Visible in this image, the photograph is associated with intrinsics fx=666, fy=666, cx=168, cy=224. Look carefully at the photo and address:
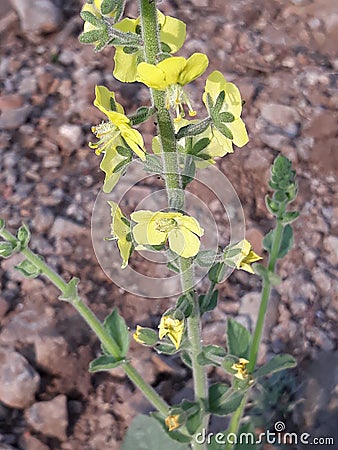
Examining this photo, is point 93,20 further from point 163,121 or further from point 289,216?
point 289,216

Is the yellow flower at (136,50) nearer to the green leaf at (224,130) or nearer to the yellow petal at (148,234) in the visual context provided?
the green leaf at (224,130)

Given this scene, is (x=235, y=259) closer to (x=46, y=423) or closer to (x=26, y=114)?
(x=46, y=423)

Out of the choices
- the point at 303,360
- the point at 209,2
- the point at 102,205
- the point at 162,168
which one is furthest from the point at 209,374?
the point at 209,2

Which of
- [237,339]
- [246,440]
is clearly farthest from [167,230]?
[246,440]

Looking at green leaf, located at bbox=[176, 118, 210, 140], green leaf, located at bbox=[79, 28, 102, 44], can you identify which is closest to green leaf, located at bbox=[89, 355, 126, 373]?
green leaf, located at bbox=[176, 118, 210, 140]

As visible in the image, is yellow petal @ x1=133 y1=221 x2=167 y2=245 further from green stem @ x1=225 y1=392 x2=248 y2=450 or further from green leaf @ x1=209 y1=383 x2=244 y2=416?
green stem @ x1=225 y1=392 x2=248 y2=450

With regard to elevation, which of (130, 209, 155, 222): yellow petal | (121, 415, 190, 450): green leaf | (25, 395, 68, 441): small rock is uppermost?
(130, 209, 155, 222): yellow petal
